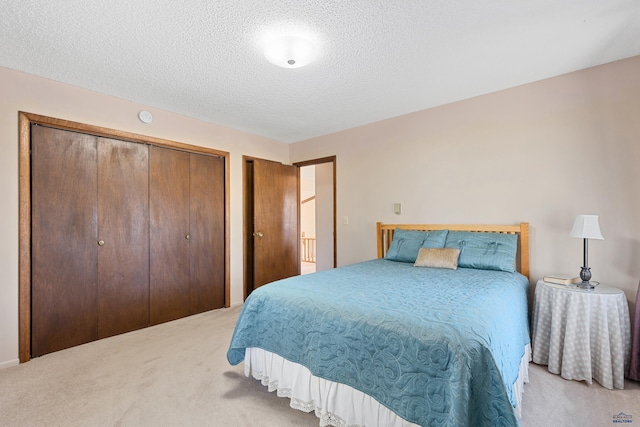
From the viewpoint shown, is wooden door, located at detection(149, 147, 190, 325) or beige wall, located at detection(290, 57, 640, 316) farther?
wooden door, located at detection(149, 147, 190, 325)

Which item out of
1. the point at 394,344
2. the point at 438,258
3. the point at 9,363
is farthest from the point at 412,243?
the point at 9,363

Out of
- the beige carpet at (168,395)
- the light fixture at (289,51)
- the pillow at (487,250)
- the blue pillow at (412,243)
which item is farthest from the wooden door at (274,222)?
the pillow at (487,250)

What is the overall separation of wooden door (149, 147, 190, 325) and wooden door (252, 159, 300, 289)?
93 centimetres

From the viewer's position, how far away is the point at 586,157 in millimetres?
2436

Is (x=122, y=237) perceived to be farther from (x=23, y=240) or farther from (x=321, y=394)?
(x=321, y=394)

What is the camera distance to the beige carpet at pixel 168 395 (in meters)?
1.70

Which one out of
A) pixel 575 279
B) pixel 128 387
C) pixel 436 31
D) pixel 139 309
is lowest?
pixel 128 387

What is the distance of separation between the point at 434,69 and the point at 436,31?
54cm

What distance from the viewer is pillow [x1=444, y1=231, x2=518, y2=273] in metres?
2.56

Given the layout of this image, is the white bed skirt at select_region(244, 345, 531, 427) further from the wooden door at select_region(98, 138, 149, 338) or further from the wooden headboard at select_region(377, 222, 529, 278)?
the wooden door at select_region(98, 138, 149, 338)

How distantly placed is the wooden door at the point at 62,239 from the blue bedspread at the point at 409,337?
1.76m

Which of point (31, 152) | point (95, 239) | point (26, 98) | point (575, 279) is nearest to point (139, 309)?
point (95, 239)

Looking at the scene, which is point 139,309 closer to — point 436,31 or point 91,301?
point 91,301

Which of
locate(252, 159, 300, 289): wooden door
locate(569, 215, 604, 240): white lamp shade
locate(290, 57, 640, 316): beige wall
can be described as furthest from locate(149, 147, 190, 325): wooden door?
locate(569, 215, 604, 240): white lamp shade
